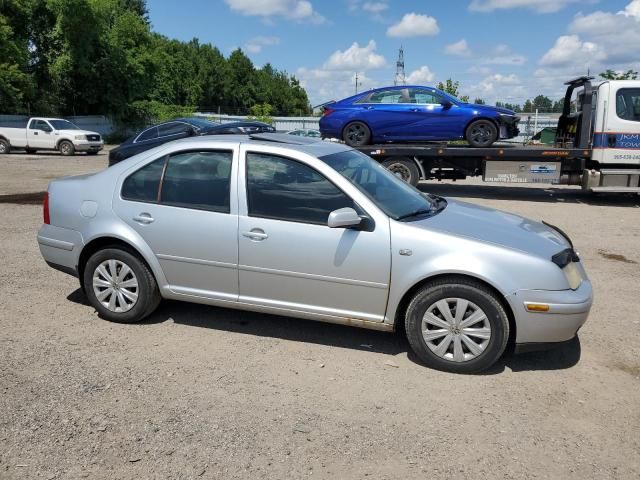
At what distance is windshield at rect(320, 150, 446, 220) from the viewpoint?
4345 mm

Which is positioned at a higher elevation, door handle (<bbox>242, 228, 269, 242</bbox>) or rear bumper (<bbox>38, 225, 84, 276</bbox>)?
door handle (<bbox>242, 228, 269, 242</bbox>)

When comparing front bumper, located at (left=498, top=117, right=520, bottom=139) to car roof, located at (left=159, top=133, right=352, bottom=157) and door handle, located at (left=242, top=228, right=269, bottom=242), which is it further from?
door handle, located at (left=242, top=228, right=269, bottom=242)

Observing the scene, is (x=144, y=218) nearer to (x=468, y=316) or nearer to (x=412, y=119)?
(x=468, y=316)

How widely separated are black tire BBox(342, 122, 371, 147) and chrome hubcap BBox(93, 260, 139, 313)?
946 centimetres

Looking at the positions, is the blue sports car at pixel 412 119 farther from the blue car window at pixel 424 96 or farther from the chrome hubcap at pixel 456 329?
the chrome hubcap at pixel 456 329

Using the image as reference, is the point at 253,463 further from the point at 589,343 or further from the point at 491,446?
the point at 589,343

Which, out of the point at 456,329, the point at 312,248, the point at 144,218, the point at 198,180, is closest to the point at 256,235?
the point at 312,248

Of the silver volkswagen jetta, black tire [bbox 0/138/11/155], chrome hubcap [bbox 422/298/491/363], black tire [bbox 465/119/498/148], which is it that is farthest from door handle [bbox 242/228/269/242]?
black tire [bbox 0/138/11/155]

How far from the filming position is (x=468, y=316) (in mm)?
3922

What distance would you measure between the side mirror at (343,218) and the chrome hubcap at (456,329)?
0.81 m

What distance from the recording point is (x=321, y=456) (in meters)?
3.07

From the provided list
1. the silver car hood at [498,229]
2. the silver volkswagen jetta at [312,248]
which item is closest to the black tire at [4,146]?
the silver volkswagen jetta at [312,248]

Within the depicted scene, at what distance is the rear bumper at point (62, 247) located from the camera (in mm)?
4879

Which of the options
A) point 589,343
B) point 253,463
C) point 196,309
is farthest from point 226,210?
point 589,343
